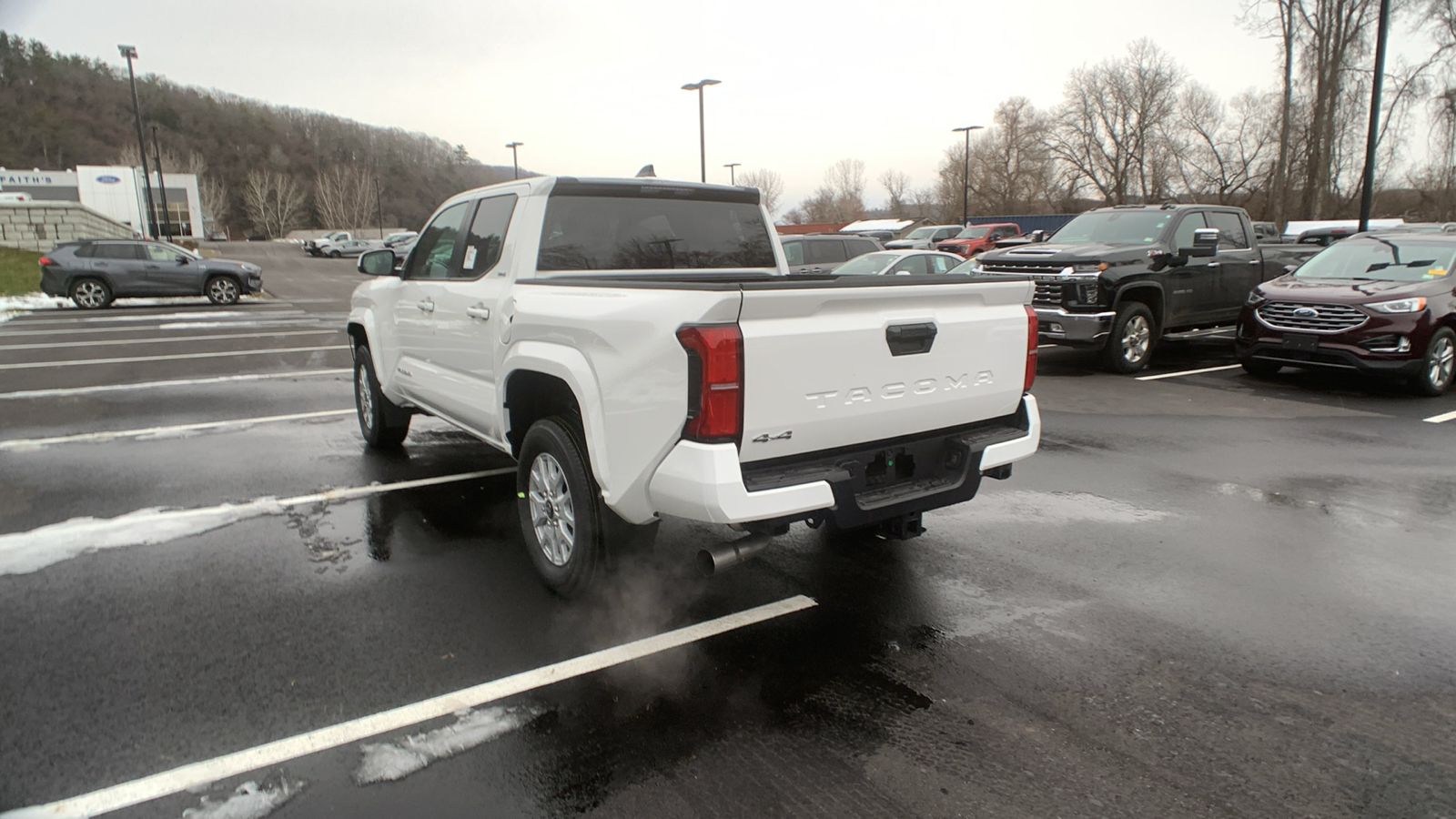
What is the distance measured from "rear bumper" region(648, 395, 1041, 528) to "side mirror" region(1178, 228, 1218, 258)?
787cm

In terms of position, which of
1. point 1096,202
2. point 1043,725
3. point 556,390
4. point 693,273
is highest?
point 1096,202

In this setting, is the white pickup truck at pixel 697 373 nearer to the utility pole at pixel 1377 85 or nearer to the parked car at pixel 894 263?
the parked car at pixel 894 263

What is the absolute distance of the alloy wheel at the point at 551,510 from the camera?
380 centimetres

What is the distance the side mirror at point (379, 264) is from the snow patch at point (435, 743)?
375 cm

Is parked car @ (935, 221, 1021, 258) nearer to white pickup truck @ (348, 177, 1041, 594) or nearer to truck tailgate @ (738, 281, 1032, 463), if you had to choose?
white pickup truck @ (348, 177, 1041, 594)

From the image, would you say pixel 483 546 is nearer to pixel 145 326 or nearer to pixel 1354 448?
pixel 1354 448

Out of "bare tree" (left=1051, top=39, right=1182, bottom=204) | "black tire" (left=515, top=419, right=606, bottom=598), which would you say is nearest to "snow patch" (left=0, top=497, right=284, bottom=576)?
"black tire" (left=515, top=419, right=606, bottom=598)

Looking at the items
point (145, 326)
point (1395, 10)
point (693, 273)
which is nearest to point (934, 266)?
point (693, 273)

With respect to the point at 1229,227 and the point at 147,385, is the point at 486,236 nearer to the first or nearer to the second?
the point at 147,385

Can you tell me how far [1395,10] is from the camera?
27406mm

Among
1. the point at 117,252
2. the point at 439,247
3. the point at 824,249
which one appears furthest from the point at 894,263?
the point at 117,252

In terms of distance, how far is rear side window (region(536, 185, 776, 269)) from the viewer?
4.38 metres

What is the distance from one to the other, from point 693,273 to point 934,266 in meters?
11.1

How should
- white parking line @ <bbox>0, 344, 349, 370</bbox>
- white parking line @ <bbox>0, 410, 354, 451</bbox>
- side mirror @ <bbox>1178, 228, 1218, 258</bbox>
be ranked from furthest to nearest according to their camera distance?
white parking line @ <bbox>0, 344, 349, 370</bbox>
side mirror @ <bbox>1178, 228, 1218, 258</bbox>
white parking line @ <bbox>0, 410, 354, 451</bbox>
